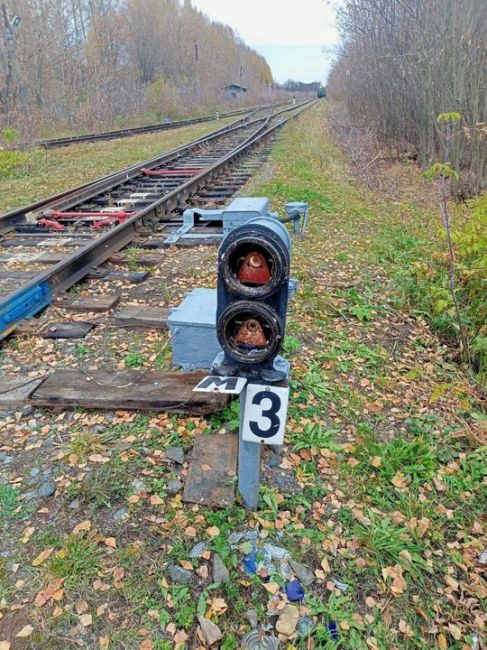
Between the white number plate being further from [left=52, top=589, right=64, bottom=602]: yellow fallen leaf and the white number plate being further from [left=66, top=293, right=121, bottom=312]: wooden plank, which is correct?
[left=66, top=293, right=121, bottom=312]: wooden plank

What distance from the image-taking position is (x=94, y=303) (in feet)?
14.3

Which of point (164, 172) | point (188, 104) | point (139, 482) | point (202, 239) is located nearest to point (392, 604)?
point (139, 482)

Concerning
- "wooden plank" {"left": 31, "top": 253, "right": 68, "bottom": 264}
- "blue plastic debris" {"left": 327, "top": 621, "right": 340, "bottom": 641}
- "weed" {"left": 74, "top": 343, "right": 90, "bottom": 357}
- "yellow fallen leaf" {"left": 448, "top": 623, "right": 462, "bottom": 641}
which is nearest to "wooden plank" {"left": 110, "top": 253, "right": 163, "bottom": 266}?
"wooden plank" {"left": 31, "top": 253, "right": 68, "bottom": 264}

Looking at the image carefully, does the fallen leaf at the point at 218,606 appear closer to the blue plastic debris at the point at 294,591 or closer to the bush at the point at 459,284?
the blue plastic debris at the point at 294,591

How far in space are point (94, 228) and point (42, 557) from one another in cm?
559

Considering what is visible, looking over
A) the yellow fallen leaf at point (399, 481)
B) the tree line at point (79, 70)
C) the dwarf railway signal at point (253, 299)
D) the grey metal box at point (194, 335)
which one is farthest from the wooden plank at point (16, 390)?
the tree line at point (79, 70)

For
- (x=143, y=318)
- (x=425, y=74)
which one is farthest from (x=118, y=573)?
(x=425, y=74)

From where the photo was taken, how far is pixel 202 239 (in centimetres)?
627

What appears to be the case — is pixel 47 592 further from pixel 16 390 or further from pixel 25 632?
pixel 16 390

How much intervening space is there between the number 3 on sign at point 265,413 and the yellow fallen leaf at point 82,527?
960 millimetres

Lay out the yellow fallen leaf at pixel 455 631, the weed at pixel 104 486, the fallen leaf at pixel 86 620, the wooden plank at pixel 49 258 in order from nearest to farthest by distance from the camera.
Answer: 1. the fallen leaf at pixel 86 620
2. the yellow fallen leaf at pixel 455 631
3. the weed at pixel 104 486
4. the wooden plank at pixel 49 258

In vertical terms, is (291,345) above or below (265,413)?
below

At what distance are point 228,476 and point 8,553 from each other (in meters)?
1.11

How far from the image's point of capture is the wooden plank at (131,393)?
9.66 feet
